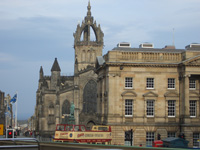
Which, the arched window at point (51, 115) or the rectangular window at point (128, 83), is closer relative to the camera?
the rectangular window at point (128, 83)

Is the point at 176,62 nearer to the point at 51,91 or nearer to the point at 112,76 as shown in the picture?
the point at 112,76

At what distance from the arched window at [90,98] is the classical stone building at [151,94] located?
43.4 meters

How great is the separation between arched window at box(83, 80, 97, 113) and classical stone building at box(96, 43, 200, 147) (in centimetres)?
4336

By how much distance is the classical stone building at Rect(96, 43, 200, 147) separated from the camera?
4503 cm

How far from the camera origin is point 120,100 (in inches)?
1796

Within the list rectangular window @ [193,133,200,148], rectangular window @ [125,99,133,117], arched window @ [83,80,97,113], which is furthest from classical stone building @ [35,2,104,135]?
rectangular window @ [193,133,200,148]

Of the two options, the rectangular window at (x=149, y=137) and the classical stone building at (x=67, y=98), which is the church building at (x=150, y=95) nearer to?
the rectangular window at (x=149, y=137)

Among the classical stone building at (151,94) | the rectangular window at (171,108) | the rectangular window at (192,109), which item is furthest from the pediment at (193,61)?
the rectangular window at (171,108)

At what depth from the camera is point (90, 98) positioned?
300ft

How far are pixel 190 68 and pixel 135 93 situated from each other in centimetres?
688

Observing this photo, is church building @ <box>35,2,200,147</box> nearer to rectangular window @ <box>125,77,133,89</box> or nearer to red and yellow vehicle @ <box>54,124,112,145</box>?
rectangular window @ <box>125,77,133,89</box>

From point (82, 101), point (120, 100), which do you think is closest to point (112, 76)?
point (120, 100)

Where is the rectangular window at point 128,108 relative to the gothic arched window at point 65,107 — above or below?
above

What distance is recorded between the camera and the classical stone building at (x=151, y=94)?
45031mm
